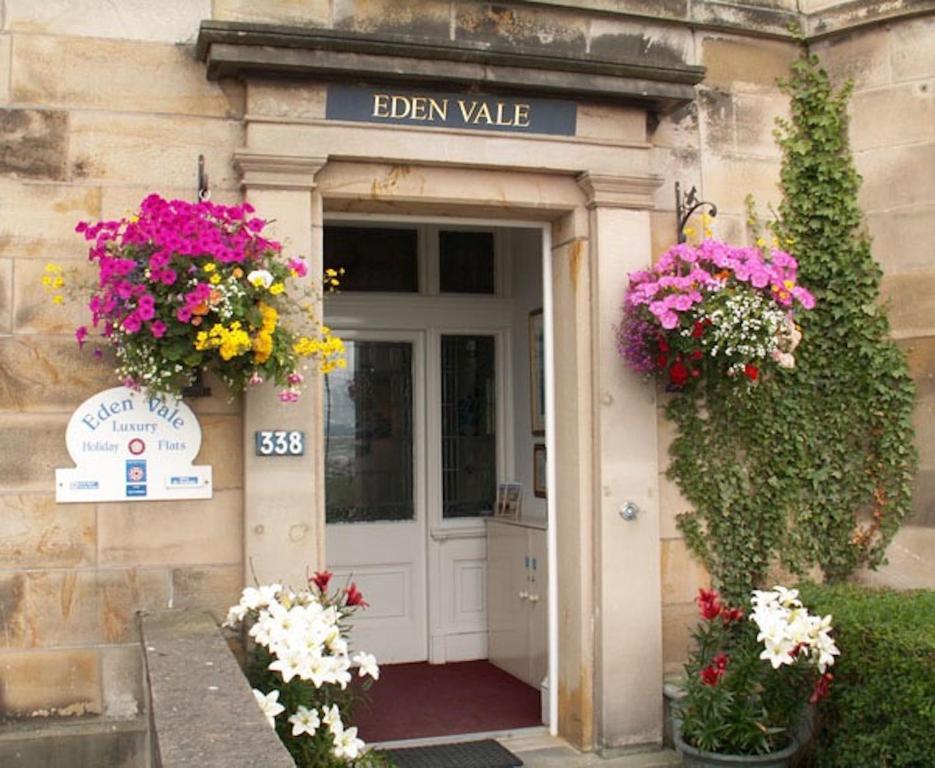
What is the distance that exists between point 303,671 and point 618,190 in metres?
2.86

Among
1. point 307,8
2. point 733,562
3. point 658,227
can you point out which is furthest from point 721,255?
point 307,8

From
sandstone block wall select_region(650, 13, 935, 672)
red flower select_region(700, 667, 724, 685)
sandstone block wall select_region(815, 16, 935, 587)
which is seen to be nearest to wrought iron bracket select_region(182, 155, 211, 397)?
sandstone block wall select_region(650, 13, 935, 672)

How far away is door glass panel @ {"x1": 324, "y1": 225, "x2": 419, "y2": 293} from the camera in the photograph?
24.5 feet

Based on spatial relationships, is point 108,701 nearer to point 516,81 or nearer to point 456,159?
point 456,159

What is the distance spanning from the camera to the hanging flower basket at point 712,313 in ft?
17.2

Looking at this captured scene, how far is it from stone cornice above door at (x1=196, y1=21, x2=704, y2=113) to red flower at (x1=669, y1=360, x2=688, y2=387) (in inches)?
53.1

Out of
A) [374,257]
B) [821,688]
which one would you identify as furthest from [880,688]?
[374,257]

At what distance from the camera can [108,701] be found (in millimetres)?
4957

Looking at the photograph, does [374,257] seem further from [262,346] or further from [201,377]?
[262,346]

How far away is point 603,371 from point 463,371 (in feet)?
6.93

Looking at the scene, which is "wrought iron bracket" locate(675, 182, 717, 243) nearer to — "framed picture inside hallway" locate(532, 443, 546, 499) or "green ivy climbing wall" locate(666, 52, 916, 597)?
"green ivy climbing wall" locate(666, 52, 916, 597)

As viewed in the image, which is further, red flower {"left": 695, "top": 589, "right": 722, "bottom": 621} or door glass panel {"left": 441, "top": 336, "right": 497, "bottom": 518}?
door glass panel {"left": 441, "top": 336, "right": 497, "bottom": 518}

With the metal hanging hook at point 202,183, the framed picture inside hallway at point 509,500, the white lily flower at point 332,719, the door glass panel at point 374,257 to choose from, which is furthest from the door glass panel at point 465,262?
the white lily flower at point 332,719

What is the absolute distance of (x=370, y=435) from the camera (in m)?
7.54
